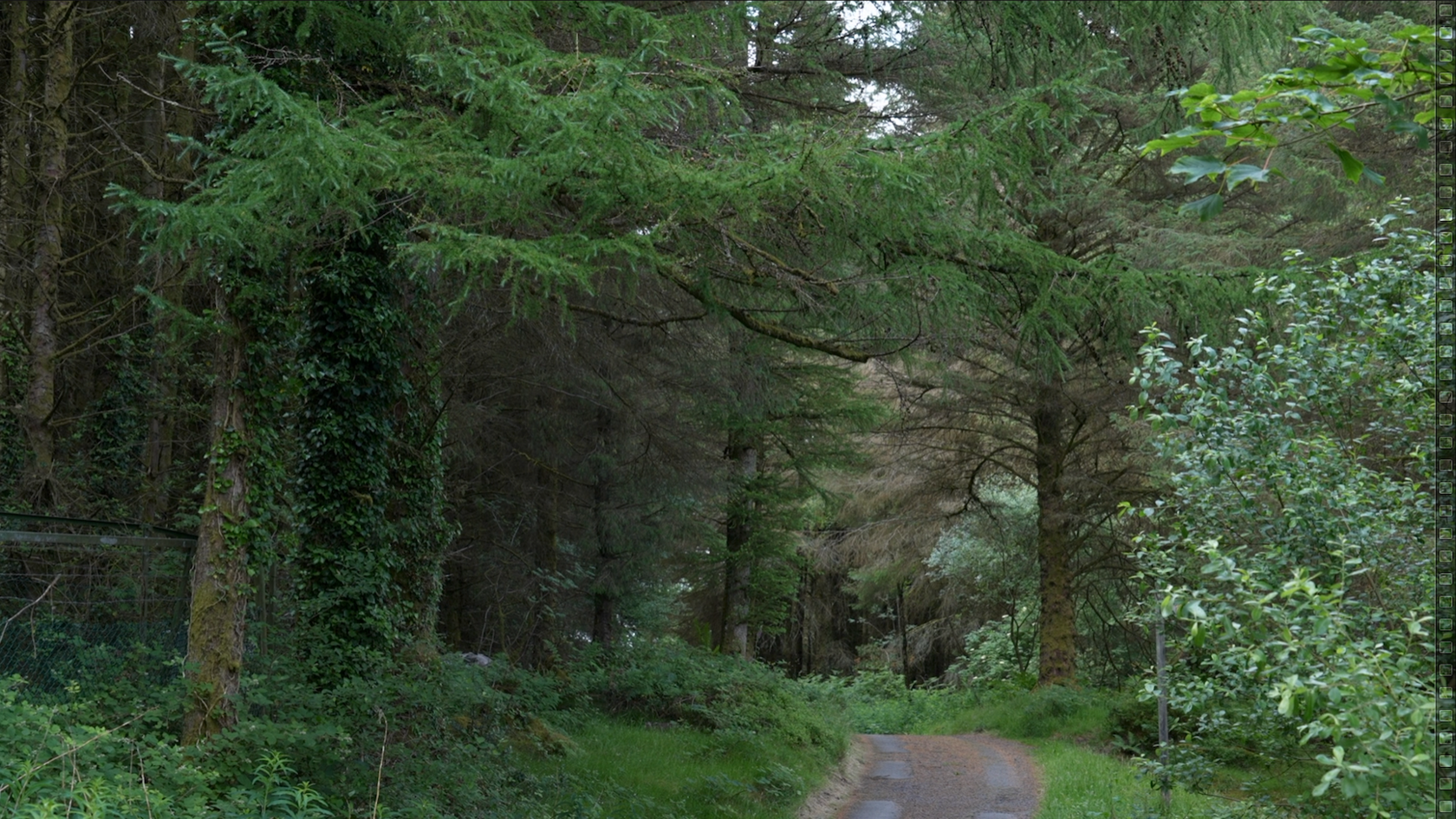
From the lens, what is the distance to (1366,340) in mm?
5617

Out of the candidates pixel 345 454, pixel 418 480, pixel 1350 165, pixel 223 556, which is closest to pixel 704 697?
pixel 418 480

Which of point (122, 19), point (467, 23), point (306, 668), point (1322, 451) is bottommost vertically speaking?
point (306, 668)

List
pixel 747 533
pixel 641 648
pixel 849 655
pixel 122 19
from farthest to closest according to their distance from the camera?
pixel 849 655 < pixel 747 533 < pixel 641 648 < pixel 122 19

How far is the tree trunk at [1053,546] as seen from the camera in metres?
16.2

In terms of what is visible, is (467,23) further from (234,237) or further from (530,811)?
(530,811)

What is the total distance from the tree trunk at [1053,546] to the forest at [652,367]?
8 cm

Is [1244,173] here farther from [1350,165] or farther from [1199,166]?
[1350,165]

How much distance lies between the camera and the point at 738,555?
63.3 ft

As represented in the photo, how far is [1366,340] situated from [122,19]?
13.1 meters

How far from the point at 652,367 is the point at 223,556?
29.2 ft

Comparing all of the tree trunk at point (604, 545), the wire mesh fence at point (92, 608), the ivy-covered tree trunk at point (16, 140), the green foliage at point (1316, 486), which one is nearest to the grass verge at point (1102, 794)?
the green foliage at point (1316, 486)

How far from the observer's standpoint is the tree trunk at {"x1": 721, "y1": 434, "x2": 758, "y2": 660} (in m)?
19.4

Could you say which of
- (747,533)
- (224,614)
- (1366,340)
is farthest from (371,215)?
(747,533)

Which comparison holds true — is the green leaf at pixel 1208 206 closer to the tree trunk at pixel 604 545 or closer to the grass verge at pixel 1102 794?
the grass verge at pixel 1102 794
